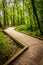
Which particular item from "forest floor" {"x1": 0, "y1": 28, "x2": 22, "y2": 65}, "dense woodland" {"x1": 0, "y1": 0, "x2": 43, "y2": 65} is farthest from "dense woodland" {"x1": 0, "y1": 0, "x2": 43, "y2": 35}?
"forest floor" {"x1": 0, "y1": 28, "x2": 22, "y2": 65}

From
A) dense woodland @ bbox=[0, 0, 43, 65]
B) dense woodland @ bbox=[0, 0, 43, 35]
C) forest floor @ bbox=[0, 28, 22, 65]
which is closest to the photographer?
forest floor @ bbox=[0, 28, 22, 65]

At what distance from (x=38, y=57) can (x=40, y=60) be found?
1.62ft

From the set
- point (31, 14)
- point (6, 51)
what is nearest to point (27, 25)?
point (31, 14)

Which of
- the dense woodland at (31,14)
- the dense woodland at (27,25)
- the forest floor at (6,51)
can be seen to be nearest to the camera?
the forest floor at (6,51)

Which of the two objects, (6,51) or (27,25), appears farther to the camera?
(27,25)

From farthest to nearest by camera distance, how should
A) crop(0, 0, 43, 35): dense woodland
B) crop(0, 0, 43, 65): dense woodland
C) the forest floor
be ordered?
1. crop(0, 0, 43, 35): dense woodland
2. crop(0, 0, 43, 65): dense woodland
3. the forest floor

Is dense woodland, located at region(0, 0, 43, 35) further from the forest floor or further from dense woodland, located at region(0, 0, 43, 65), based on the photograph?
the forest floor

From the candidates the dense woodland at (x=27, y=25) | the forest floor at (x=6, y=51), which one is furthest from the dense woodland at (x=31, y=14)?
the forest floor at (x=6, y=51)

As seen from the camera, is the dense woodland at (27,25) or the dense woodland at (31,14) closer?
the dense woodland at (27,25)

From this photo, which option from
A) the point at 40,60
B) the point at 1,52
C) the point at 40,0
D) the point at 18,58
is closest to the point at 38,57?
the point at 40,60

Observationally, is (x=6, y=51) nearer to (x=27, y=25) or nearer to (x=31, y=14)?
(x=31, y=14)

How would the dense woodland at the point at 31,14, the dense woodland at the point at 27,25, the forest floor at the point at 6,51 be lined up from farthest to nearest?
the dense woodland at the point at 31,14, the dense woodland at the point at 27,25, the forest floor at the point at 6,51

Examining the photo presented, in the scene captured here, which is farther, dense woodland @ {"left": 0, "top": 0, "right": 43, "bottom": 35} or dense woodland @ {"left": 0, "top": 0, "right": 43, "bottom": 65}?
dense woodland @ {"left": 0, "top": 0, "right": 43, "bottom": 35}

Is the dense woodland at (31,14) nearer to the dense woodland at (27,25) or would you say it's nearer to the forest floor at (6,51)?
the dense woodland at (27,25)
